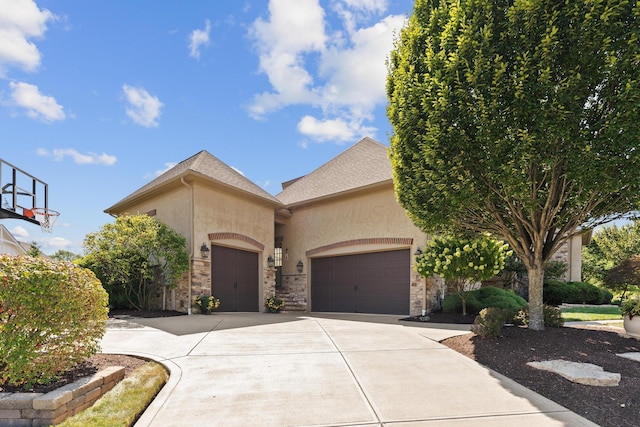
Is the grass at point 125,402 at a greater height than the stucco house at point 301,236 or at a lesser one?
lesser

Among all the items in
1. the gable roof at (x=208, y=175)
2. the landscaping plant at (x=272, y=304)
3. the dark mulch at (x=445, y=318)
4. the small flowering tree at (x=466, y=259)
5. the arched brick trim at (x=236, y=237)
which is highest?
the gable roof at (x=208, y=175)

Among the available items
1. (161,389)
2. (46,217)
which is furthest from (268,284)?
(161,389)

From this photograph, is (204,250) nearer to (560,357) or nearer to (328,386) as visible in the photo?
(328,386)

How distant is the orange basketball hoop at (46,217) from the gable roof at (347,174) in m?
8.90

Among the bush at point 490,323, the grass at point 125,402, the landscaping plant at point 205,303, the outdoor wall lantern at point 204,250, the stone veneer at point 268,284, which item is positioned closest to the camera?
the grass at point 125,402

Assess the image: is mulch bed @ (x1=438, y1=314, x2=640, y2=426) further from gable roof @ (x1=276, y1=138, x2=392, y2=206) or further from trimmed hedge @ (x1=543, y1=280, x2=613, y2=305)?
trimmed hedge @ (x1=543, y1=280, x2=613, y2=305)

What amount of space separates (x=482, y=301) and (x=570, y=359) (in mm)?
6533

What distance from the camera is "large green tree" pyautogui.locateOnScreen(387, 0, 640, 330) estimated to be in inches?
190

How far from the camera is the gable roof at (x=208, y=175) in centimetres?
1251

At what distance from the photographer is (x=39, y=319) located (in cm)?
378

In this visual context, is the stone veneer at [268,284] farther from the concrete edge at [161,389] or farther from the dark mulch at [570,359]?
the dark mulch at [570,359]

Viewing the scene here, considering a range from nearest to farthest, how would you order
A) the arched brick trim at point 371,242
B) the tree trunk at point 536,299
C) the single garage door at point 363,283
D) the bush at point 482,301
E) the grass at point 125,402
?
1. the grass at point 125,402
2. the tree trunk at point 536,299
3. the bush at point 482,301
4. the arched brick trim at point 371,242
5. the single garage door at point 363,283

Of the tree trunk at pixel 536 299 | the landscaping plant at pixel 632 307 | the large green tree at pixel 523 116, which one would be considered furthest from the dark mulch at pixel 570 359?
the large green tree at pixel 523 116

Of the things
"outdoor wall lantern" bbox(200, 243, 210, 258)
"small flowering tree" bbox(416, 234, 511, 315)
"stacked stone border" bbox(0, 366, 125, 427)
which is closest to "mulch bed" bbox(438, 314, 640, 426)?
"small flowering tree" bbox(416, 234, 511, 315)
